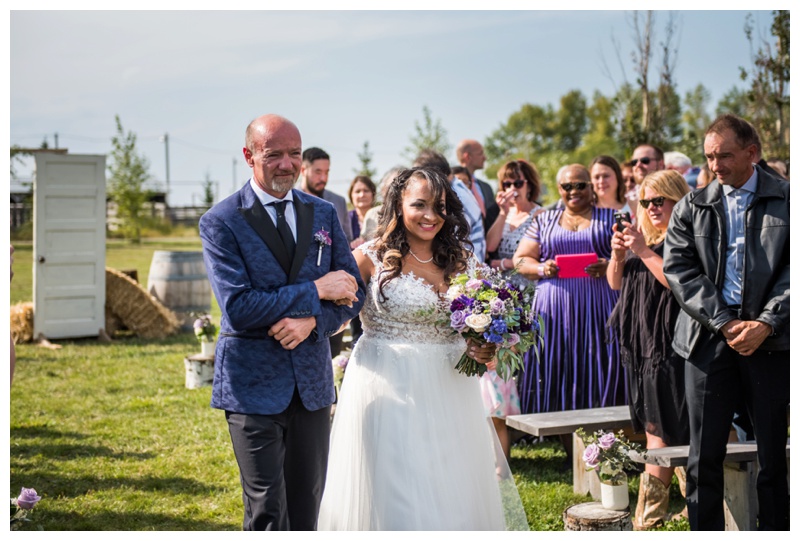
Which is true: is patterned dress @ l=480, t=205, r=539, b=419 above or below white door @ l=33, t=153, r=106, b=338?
below

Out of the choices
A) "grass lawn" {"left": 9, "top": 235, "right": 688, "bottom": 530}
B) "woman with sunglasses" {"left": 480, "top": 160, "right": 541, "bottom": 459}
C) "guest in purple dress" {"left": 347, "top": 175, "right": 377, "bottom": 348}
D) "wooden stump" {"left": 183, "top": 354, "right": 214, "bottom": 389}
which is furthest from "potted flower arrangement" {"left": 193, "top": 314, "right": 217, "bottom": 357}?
"woman with sunglasses" {"left": 480, "top": 160, "right": 541, "bottom": 459}

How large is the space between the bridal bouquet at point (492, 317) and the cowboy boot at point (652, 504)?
1559mm

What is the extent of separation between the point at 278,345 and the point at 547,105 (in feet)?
A: 278

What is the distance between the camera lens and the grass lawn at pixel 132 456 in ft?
18.2

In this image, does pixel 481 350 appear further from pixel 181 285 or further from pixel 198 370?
pixel 181 285

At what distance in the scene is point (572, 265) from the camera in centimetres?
643

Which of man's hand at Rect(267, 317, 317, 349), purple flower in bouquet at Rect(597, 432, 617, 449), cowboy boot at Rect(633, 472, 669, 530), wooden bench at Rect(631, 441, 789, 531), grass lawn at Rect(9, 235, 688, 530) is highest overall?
man's hand at Rect(267, 317, 317, 349)

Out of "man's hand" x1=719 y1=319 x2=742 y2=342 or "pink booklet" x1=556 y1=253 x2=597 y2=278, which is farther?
"pink booklet" x1=556 y1=253 x2=597 y2=278

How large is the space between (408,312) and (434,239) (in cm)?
47

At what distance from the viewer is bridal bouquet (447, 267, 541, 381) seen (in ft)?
13.6

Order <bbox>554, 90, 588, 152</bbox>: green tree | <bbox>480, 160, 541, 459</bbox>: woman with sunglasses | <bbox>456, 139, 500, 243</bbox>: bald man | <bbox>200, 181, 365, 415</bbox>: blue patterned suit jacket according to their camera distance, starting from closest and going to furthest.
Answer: <bbox>200, 181, 365, 415</bbox>: blue patterned suit jacket
<bbox>480, 160, 541, 459</bbox>: woman with sunglasses
<bbox>456, 139, 500, 243</bbox>: bald man
<bbox>554, 90, 588, 152</bbox>: green tree

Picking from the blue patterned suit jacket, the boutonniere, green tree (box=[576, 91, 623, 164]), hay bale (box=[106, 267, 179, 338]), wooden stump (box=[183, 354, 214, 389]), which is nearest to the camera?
the blue patterned suit jacket

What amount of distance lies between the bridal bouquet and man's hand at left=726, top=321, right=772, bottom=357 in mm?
946

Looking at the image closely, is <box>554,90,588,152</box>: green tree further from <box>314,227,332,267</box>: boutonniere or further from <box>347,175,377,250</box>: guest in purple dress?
<box>314,227,332,267</box>: boutonniere
